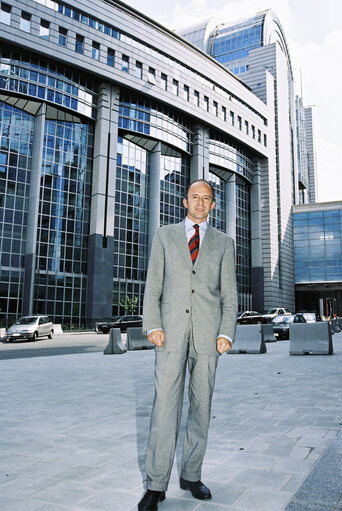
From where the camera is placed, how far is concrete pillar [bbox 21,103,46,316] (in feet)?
125

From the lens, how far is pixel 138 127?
45469mm

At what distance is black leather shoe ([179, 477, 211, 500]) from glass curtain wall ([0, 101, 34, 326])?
3663 cm

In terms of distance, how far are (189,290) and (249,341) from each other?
521 inches

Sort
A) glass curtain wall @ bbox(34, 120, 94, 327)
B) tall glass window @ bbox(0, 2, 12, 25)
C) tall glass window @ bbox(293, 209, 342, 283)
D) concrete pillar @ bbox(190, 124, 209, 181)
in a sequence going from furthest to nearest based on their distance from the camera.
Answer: tall glass window @ bbox(293, 209, 342, 283) < concrete pillar @ bbox(190, 124, 209, 181) < glass curtain wall @ bbox(34, 120, 94, 327) < tall glass window @ bbox(0, 2, 12, 25)

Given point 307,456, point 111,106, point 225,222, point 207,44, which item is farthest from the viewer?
point 207,44

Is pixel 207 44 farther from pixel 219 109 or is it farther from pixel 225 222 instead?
pixel 225 222

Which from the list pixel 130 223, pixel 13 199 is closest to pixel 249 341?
pixel 13 199

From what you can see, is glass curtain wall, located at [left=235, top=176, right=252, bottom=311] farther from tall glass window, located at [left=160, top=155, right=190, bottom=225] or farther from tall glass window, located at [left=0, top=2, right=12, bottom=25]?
tall glass window, located at [left=0, top=2, right=12, bottom=25]

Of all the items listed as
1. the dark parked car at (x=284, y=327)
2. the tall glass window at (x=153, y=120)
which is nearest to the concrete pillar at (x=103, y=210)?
the tall glass window at (x=153, y=120)

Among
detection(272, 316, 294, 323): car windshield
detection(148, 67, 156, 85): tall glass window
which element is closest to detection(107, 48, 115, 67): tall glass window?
detection(148, 67, 156, 85): tall glass window

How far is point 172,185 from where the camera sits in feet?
166

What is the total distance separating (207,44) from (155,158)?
4891 cm

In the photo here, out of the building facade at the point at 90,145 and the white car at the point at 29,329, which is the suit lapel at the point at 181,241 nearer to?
the white car at the point at 29,329

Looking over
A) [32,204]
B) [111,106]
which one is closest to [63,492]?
[32,204]
